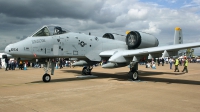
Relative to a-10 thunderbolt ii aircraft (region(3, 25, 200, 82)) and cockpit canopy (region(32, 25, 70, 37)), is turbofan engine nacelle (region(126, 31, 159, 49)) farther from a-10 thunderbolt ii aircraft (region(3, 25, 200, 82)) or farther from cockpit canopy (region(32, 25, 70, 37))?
cockpit canopy (region(32, 25, 70, 37))

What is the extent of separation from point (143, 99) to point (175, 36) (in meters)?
12.3

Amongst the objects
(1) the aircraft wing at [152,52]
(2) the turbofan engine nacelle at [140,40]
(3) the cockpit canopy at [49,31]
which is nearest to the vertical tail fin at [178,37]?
(2) the turbofan engine nacelle at [140,40]

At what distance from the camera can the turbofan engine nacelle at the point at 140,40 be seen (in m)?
14.0

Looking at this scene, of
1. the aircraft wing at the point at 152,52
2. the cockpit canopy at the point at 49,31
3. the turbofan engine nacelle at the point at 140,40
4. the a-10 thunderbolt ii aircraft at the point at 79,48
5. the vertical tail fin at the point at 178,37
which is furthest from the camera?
the vertical tail fin at the point at 178,37

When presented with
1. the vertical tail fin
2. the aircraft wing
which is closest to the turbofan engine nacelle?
the aircraft wing

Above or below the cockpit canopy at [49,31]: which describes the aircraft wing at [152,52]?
below

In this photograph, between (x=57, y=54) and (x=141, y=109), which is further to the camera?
(x=57, y=54)

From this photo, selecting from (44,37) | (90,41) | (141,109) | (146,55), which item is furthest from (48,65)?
(141,109)

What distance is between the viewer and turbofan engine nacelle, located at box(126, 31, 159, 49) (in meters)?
14.0

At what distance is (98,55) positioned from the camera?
13.8 metres

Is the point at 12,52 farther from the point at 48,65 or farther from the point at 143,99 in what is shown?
the point at 143,99

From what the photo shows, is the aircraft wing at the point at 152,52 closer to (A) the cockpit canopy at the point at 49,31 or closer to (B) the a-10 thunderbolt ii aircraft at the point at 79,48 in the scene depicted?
(B) the a-10 thunderbolt ii aircraft at the point at 79,48

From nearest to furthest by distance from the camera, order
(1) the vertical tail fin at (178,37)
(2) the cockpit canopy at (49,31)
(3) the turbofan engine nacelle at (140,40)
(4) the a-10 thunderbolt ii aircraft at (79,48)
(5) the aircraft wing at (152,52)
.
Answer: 1. (4) the a-10 thunderbolt ii aircraft at (79,48)
2. (5) the aircraft wing at (152,52)
3. (2) the cockpit canopy at (49,31)
4. (3) the turbofan engine nacelle at (140,40)
5. (1) the vertical tail fin at (178,37)

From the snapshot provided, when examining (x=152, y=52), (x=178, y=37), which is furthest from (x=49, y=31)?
(x=178, y=37)
